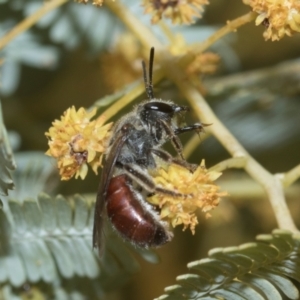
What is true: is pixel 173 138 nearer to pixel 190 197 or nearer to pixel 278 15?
pixel 190 197

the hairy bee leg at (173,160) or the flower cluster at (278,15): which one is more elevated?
the flower cluster at (278,15)

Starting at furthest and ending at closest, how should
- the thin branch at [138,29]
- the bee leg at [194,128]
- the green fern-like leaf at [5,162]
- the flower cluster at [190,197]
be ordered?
the thin branch at [138,29] → the bee leg at [194,128] → the flower cluster at [190,197] → the green fern-like leaf at [5,162]

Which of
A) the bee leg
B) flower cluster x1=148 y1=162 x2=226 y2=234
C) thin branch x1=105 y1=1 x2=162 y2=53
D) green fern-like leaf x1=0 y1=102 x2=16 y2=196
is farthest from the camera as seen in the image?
thin branch x1=105 y1=1 x2=162 y2=53

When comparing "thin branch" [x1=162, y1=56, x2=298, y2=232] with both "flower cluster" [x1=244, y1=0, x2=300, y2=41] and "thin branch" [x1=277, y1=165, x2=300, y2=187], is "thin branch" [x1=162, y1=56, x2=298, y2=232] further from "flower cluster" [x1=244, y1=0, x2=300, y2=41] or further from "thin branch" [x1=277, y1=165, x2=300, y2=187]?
"flower cluster" [x1=244, y1=0, x2=300, y2=41]

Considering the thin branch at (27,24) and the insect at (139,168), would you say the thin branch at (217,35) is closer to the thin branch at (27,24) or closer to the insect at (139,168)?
the insect at (139,168)

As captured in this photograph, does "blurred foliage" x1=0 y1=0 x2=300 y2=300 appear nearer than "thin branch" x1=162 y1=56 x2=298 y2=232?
No

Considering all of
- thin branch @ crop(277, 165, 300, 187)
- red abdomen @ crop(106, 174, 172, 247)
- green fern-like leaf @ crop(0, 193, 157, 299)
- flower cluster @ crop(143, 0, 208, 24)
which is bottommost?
green fern-like leaf @ crop(0, 193, 157, 299)

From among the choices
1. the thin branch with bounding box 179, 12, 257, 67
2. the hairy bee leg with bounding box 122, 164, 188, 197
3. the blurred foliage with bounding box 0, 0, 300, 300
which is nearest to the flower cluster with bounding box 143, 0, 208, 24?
the thin branch with bounding box 179, 12, 257, 67

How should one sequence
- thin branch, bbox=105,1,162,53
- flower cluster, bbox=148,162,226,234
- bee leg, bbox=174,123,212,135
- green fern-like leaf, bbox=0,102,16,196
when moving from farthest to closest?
thin branch, bbox=105,1,162,53, bee leg, bbox=174,123,212,135, flower cluster, bbox=148,162,226,234, green fern-like leaf, bbox=0,102,16,196

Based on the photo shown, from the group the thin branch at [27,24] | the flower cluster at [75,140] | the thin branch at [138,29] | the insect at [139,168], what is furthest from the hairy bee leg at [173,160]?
the thin branch at [27,24]
